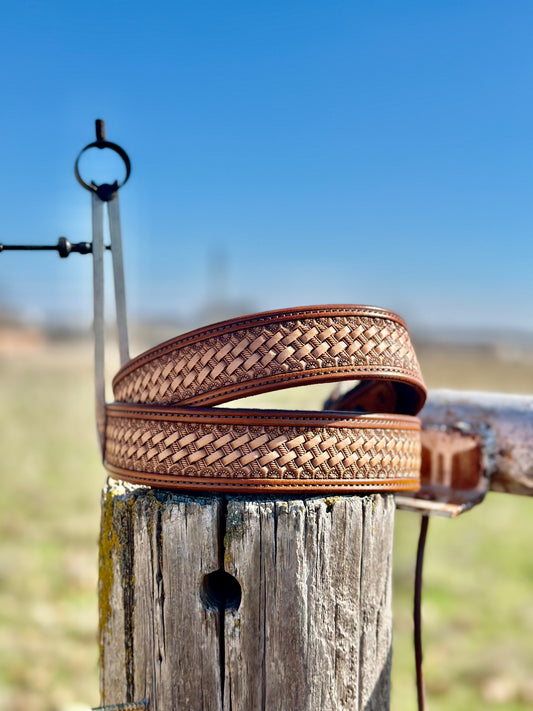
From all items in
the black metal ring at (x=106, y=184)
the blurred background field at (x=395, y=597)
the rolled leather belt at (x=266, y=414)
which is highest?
the black metal ring at (x=106, y=184)

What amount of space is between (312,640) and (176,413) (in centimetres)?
60

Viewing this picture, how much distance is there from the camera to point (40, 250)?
1735mm

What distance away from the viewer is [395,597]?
19.6 feet

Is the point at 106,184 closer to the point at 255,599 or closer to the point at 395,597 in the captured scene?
the point at 255,599

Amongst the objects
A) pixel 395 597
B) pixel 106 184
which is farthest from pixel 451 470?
pixel 395 597

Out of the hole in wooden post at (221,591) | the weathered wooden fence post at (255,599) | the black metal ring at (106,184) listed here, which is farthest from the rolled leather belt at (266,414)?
the black metal ring at (106,184)

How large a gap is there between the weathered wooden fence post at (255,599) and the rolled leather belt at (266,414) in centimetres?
6

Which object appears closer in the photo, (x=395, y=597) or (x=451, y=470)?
(x=451, y=470)

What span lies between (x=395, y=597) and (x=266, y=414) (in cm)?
523

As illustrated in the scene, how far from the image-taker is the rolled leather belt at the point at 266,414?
139 centimetres

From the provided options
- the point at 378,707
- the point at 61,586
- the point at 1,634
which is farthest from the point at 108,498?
the point at 61,586

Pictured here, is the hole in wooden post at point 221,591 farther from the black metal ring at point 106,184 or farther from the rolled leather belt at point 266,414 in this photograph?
the black metal ring at point 106,184

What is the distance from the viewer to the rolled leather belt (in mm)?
1395

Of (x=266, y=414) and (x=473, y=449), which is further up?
(x=266, y=414)
